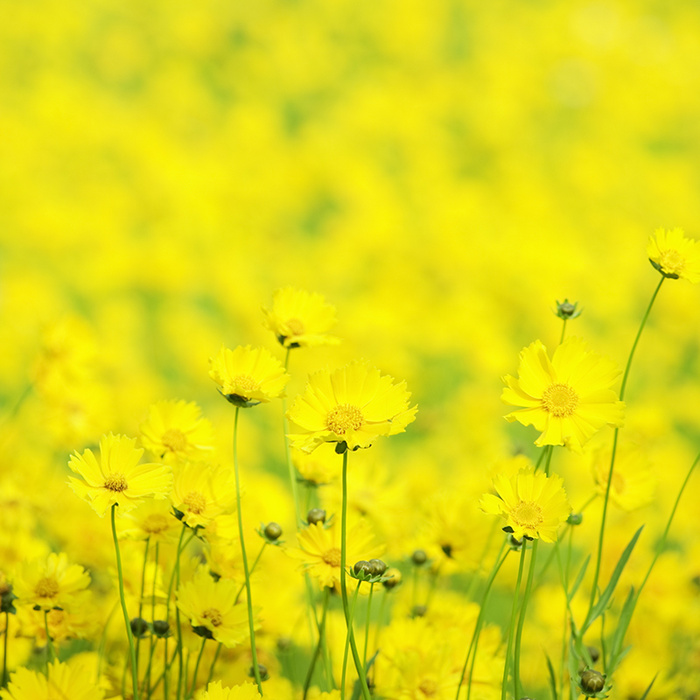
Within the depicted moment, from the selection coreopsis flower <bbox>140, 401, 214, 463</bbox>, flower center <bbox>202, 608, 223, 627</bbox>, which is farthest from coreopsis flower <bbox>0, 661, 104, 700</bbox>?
coreopsis flower <bbox>140, 401, 214, 463</bbox>

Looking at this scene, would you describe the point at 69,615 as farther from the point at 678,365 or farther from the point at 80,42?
the point at 80,42

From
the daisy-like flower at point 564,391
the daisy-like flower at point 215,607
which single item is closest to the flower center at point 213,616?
the daisy-like flower at point 215,607

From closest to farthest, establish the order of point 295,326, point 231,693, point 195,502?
1. point 231,693
2. point 195,502
3. point 295,326

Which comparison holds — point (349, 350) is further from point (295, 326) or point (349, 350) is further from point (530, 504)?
point (530, 504)

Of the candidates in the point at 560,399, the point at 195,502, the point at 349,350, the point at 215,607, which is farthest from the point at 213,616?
the point at 349,350

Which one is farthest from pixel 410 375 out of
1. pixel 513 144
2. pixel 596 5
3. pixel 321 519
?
pixel 596 5

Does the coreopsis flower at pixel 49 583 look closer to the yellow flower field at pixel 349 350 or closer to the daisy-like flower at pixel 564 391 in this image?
the yellow flower field at pixel 349 350

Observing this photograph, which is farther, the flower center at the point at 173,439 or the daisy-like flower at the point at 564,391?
the flower center at the point at 173,439
